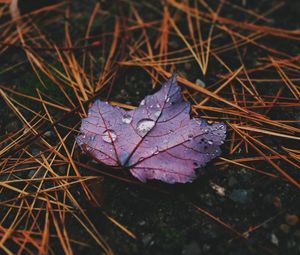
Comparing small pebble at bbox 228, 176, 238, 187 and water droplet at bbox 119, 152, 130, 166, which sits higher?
water droplet at bbox 119, 152, 130, 166

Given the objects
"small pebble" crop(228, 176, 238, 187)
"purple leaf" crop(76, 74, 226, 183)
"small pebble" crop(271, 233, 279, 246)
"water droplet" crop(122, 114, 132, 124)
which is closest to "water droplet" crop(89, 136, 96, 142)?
"purple leaf" crop(76, 74, 226, 183)

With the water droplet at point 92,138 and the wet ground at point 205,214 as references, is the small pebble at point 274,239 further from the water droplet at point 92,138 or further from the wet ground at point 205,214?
the water droplet at point 92,138

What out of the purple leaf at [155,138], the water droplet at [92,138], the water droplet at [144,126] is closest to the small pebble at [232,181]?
the purple leaf at [155,138]

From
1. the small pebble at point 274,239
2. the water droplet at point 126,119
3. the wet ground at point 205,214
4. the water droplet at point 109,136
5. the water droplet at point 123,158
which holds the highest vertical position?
the water droplet at point 126,119

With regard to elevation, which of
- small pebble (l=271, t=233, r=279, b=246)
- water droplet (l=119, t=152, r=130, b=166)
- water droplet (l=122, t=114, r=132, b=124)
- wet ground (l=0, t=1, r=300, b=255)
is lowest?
small pebble (l=271, t=233, r=279, b=246)

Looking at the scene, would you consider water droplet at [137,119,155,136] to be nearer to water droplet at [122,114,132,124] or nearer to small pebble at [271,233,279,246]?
A: water droplet at [122,114,132,124]

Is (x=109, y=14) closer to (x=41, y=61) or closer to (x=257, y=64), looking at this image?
(x=41, y=61)
